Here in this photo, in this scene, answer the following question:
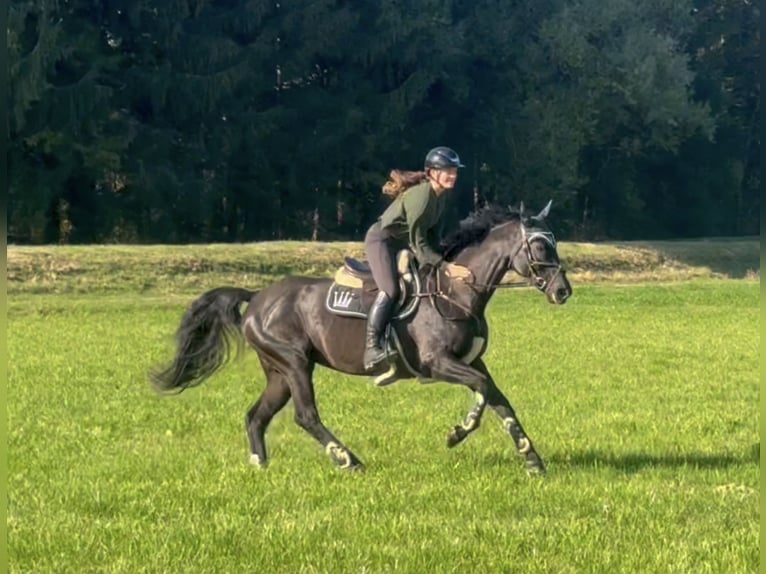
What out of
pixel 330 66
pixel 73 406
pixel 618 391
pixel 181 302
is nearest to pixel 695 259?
pixel 330 66

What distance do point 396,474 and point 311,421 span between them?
34.4 inches

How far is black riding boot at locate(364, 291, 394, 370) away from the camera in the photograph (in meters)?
10.1

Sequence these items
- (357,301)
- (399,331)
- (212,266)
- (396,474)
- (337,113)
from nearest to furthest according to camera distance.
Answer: (396,474) < (399,331) < (357,301) < (212,266) < (337,113)

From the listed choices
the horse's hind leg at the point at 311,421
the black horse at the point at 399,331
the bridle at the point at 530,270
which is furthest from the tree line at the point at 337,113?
the bridle at the point at 530,270

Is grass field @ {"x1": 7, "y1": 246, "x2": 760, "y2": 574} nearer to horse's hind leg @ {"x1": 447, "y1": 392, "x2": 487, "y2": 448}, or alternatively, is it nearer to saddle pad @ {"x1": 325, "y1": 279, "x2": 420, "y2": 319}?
horse's hind leg @ {"x1": 447, "y1": 392, "x2": 487, "y2": 448}

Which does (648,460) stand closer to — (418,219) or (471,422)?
(471,422)

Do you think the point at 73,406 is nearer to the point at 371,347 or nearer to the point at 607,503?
the point at 371,347

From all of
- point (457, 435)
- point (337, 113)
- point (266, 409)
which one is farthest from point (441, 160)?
point (337, 113)

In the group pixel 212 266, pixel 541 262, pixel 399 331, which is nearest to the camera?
pixel 541 262

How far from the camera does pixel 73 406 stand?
1416 centimetres

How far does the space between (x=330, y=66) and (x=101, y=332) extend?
3104 cm

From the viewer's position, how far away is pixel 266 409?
35.0 feet

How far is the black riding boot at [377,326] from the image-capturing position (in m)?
10.1

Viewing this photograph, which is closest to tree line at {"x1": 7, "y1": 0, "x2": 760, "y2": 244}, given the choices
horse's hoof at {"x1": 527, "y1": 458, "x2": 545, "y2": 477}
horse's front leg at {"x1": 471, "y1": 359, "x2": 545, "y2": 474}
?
horse's front leg at {"x1": 471, "y1": 359, "x2": 545, "y2": 474}
